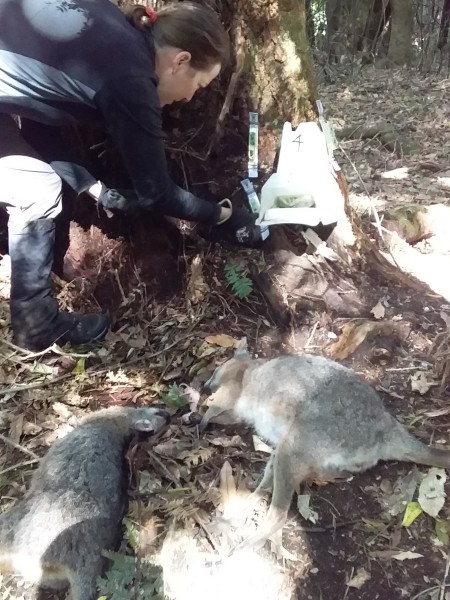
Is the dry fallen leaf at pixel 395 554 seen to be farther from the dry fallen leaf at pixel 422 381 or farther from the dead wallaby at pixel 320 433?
the dry fallen leaf at pixel 422 381

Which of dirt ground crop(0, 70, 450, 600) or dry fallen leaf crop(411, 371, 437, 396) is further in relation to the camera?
dry fallen leaf crop(411, 371, 437, 396)

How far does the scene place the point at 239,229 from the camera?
393cm

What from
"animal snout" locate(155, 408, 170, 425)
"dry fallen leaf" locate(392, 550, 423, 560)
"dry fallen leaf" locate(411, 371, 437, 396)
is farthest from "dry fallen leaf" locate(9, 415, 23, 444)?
"dry fallen leaf" locate(411, 371, 437, 396)

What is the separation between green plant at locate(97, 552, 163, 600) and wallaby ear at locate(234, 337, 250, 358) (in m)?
1.34

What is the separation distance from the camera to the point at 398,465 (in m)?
3.03

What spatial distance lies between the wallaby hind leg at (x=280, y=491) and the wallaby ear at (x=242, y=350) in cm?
77

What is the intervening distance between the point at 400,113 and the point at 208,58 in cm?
701

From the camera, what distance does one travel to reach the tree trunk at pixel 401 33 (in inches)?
488

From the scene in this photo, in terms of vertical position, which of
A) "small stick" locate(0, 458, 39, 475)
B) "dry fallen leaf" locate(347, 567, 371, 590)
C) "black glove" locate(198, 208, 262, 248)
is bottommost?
"dry fallen leaf" locate(347, 567, 371, 590)

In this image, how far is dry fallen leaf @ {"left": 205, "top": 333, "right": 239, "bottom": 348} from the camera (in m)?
3.80

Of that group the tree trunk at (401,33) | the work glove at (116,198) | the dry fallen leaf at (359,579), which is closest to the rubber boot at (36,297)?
the work glove at (116,198)

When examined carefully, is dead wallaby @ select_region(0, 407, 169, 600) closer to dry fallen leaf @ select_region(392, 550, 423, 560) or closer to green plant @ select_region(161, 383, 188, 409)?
green plant @ select_region(161, 383, 188, 409)

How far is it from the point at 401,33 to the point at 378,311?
10672 mm

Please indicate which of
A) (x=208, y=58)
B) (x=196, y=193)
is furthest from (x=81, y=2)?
(x=196, y=193)
